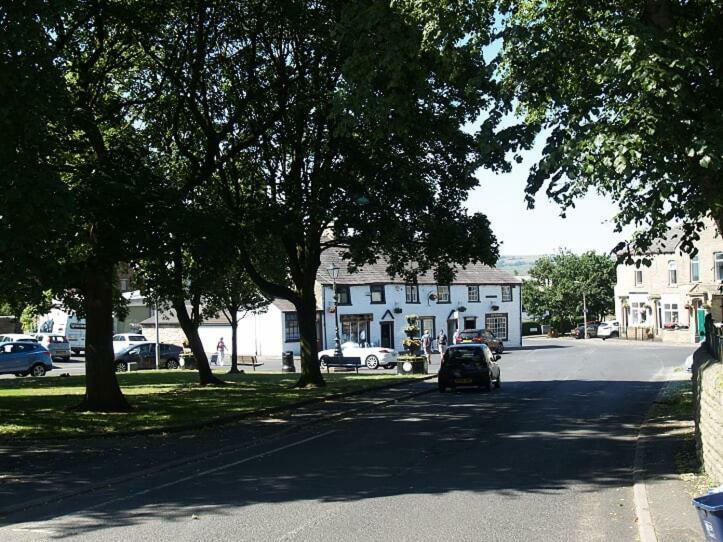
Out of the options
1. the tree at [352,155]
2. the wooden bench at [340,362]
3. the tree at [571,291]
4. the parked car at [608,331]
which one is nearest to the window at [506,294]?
the parked car at [608,331]

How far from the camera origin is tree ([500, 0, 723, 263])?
33.0 feet

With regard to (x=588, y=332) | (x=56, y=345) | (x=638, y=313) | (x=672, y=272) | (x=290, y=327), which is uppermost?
(x=672, y=272)

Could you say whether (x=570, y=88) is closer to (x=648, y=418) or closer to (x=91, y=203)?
(x=648, y=418)

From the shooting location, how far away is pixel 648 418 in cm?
1759

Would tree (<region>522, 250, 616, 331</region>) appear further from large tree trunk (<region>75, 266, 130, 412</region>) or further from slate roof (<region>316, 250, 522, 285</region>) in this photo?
large tree trunk (<region>75, 266, 130, 412</region>)

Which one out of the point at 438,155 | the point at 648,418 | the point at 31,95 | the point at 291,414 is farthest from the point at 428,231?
the point at 31,95

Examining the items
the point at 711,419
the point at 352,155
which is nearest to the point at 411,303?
the point at 352,155

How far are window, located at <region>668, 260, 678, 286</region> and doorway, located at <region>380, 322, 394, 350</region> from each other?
24.5 metres

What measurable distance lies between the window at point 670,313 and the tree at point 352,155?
152 ft

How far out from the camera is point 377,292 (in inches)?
2408

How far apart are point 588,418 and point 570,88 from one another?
8.17 meters

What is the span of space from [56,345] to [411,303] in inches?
1051

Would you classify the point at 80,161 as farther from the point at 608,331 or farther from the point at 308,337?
the point at 608,331

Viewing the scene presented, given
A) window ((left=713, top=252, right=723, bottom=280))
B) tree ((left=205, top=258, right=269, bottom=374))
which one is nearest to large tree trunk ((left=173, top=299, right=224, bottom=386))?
tree ((left=205, top=258, right=269, bottom=374))
